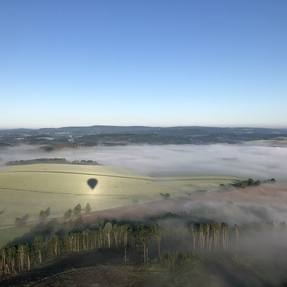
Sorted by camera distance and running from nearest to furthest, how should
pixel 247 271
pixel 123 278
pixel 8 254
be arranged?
pixel 123 278, pixel 8 254, pixel 247 271

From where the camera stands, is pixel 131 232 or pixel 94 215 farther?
pixel 94 215

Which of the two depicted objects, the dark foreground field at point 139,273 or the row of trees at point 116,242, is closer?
the dark foreground field at point 139,273

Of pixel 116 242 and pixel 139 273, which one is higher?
pixel 139 273

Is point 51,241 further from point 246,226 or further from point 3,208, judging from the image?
point 246,226

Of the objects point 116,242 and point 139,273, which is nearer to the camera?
point 139,273

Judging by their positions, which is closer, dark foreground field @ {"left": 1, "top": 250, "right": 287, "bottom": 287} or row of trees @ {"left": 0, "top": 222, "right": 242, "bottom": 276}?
dark foreground field @ {"left": 1, "top": 250, "right": 287, "bottom": 287}

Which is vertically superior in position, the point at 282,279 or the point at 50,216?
the point at 50,216

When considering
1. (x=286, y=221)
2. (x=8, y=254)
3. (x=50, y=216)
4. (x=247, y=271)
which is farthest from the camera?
(x=286, y=221)

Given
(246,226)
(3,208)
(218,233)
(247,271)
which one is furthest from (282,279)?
(3,208)
